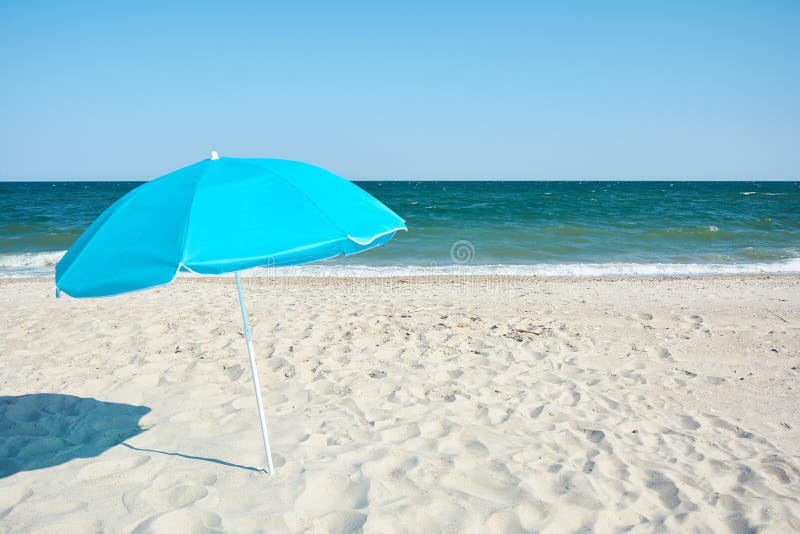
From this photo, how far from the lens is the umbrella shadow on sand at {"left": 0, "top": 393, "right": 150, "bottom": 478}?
3.26 m

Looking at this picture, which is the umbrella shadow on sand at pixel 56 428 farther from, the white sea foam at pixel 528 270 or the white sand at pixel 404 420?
the white sea foam at pixel 528 270

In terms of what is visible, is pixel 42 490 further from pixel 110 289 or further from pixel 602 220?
pixel 602 220

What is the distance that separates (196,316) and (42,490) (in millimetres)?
3770

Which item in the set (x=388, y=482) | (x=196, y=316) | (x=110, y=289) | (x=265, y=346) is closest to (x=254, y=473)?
(x=388, y=482)

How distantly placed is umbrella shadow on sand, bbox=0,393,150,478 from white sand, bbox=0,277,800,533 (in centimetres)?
2

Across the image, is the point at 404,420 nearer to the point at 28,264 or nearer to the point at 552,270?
the point at 552,270

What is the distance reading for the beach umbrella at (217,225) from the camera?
2.09 meters

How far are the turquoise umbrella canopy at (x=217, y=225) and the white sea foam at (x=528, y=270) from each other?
27.5 ft

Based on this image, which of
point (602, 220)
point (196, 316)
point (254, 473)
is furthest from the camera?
point (602, 220)

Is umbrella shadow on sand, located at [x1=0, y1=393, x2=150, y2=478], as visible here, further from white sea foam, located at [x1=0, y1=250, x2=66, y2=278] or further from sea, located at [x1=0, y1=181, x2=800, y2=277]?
white sea foam, located at [x1=0, y1=250, x2=66, y2=278]

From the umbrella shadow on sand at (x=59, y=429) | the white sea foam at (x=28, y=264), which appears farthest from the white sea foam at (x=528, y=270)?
the umbrella shadow on sand at (x=59, y=429)

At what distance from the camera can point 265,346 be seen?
5.36 metres

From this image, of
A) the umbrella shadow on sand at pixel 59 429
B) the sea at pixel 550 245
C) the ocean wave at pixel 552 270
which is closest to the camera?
the umbrella shadow on sand at pixel 59 429

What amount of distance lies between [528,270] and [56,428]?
32.4ft
